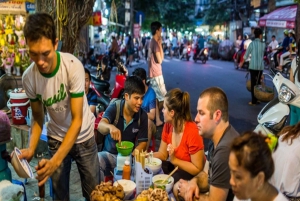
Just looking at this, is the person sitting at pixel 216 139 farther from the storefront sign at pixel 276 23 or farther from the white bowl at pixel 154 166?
the storefront sign at pixel 276 23

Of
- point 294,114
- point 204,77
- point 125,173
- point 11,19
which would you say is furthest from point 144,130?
point 204,77

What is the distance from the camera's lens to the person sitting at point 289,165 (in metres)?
2.30

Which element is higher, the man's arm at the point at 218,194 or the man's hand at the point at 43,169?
the man's hand at the point at 43,169

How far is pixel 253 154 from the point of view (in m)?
1.67

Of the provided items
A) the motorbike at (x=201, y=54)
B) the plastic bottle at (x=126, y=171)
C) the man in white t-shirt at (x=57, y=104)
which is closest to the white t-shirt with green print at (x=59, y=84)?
the man in white t-shirt at (x=57, y=104)

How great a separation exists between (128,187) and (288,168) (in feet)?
3.85

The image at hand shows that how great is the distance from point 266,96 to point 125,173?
20.7ft

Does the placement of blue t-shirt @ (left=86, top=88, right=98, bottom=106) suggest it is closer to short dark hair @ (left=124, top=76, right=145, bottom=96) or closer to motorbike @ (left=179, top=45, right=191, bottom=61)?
short dark hair @ (left=124, top=76, right=145, bottom=96)

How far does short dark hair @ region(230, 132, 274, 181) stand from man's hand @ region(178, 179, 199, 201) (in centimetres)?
89

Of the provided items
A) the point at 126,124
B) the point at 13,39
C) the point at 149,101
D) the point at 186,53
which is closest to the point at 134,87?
the point at 126,124

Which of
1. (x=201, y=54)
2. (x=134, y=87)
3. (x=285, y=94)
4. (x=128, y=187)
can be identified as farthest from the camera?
(x=201, y=54)

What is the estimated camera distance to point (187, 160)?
3.05 meters

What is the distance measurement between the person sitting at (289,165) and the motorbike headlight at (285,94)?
1.52m

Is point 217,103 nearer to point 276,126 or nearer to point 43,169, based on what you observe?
point 43,169
